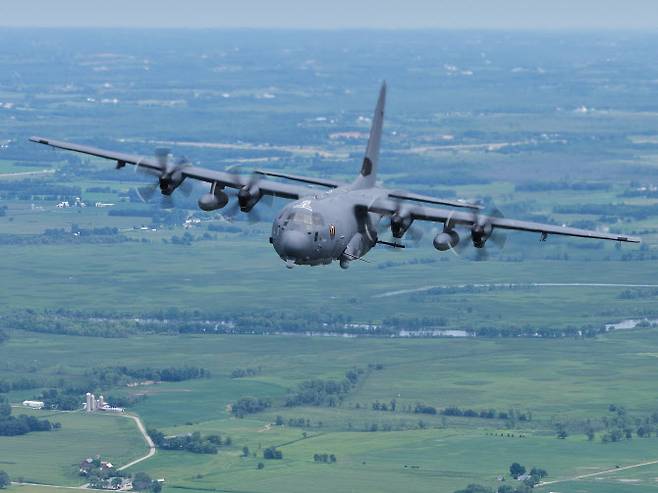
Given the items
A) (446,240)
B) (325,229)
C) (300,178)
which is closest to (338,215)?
(325,229)

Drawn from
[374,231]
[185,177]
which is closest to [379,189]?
[374,231]

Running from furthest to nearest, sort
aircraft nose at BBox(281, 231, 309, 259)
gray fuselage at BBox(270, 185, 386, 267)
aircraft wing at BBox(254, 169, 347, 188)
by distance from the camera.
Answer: aircraft wing at BBox(254, 169, 347, 188) < gray fuselage at BBox(270, 185, 386, 267) < aircraft nose at BBox(281, 231, 309, 259)

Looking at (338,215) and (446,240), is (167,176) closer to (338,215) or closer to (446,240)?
(338,215)

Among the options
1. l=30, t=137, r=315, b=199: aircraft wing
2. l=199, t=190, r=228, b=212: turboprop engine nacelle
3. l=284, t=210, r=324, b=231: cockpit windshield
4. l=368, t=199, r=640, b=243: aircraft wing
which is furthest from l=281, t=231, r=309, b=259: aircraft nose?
l=199, t=190, r=228, b=212: turboprop engine nacelle

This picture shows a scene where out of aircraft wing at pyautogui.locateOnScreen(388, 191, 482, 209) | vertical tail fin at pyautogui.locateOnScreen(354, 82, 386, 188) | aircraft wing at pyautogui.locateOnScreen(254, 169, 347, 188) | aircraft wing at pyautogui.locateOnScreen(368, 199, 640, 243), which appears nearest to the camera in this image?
aircraft wing at pyautogui.locateOnScreen(368, 199, 640, 243)

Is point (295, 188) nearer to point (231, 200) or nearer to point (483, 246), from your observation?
point (231, 200)

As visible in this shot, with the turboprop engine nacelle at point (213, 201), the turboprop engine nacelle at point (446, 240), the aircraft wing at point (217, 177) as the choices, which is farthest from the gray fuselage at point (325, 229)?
the turboprop engine nacelle at point (213, 201)

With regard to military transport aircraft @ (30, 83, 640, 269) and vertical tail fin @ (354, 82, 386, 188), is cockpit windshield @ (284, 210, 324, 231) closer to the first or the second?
military transport aircraft @ (30, 83, 640, 269)
